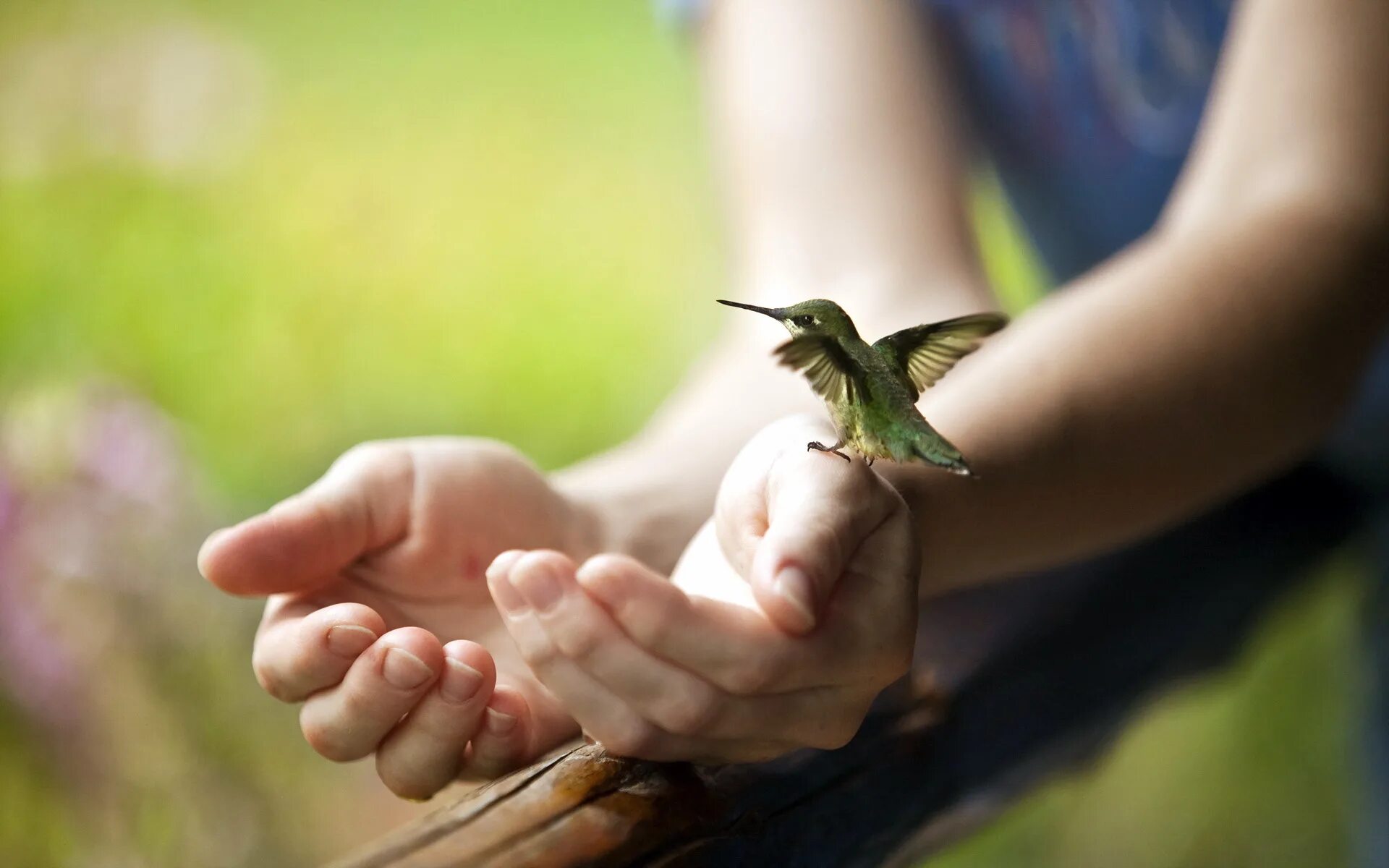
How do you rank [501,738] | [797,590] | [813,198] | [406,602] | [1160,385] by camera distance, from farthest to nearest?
[813,198], [1160,385], [406,602], [501,738], [797,590]

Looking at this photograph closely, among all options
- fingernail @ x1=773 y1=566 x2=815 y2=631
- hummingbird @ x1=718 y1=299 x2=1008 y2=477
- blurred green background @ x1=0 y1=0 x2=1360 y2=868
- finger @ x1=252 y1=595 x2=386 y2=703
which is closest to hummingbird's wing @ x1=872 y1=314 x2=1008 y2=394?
hummingbird @ x1=718 y1=299 x2=1008 y2=477

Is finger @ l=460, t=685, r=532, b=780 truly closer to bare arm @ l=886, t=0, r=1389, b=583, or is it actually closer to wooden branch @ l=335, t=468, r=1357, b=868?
wooden branch @ l=335, t=468, r=1357, b=868

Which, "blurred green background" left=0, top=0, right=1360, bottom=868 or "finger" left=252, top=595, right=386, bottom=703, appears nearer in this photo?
"finger" left=252, top=595, right=386, bottom=703

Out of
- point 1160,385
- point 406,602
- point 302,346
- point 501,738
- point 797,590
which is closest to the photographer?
point 797,590

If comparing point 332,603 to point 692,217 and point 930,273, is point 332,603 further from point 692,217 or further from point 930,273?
point 692,217

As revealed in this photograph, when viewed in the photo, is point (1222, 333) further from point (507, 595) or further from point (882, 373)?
point (507, 595)

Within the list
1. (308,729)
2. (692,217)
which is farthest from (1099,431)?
(692,217)

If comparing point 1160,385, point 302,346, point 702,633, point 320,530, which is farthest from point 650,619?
point 302,346
